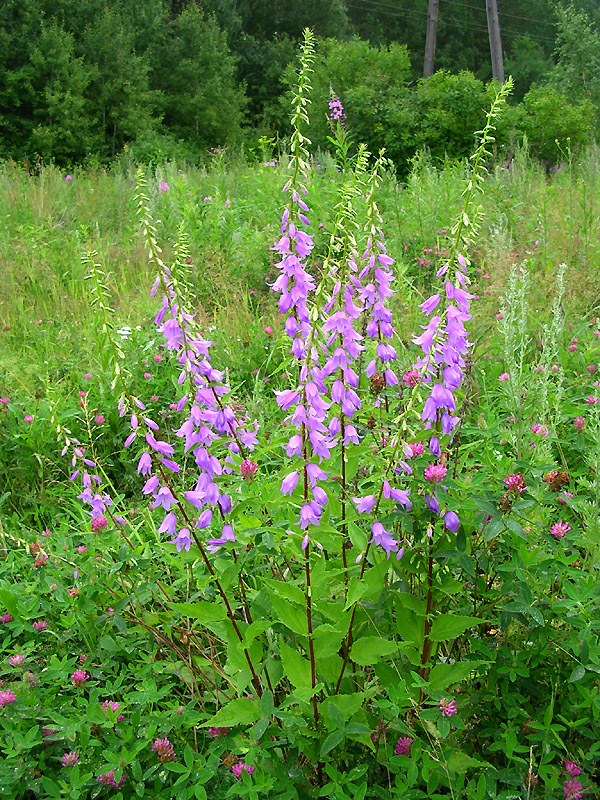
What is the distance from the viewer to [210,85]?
2250 centimetres

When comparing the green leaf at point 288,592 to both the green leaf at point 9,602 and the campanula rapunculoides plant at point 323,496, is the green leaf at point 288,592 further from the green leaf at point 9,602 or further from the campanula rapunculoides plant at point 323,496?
the green leaf at point 9,602

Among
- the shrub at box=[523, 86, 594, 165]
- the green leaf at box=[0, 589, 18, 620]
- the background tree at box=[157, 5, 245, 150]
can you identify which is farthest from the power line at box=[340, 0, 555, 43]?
the green leaf at box=[0, 589, 18, 620]

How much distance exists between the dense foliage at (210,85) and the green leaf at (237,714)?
38.3ft

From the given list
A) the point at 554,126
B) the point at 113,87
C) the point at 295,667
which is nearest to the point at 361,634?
the point at 295,667

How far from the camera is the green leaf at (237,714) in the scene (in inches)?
60.6

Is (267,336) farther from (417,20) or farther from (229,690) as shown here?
(417,20)

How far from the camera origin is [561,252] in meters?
→ 4.78

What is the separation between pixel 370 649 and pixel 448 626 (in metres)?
0.19

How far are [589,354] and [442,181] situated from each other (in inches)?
164

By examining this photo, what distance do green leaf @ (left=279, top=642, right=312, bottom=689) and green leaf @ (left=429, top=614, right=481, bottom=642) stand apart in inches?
12.2

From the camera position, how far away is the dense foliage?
1420cm

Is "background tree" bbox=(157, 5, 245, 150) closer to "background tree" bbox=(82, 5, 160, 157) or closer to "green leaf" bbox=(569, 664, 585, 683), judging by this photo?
"background tree" bbox=(82, 5, 160, 157)

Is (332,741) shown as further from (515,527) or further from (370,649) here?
(515,527)

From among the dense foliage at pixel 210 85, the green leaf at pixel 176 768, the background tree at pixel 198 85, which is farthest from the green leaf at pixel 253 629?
the background tree at pixel 198 85
